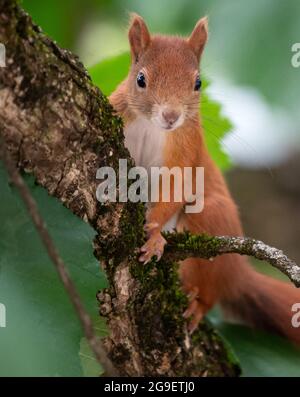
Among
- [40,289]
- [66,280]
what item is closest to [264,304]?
[40,289]

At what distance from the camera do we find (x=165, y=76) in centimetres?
188

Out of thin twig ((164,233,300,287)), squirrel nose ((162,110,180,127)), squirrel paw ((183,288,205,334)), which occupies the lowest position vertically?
thin twig ((164,233,300,287))

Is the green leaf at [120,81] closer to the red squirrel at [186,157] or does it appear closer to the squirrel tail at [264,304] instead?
the red squirrel at [186,157]

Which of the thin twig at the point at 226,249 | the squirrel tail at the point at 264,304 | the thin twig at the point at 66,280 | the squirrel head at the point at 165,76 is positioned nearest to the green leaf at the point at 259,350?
the squirrel tail at the point at 264,304

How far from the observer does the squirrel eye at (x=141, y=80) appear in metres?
1.90

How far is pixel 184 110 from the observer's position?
6.02ft

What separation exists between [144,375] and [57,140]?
2.01ft

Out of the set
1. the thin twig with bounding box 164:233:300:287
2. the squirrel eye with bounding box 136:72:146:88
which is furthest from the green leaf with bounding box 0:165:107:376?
the squirrel eye with bounding box 136:72:146:88

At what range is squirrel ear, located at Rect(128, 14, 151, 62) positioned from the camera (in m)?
1.98

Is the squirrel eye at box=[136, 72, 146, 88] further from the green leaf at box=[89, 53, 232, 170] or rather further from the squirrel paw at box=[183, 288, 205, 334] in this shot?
the squirrel paw at box=[183, 288, 205, 334]

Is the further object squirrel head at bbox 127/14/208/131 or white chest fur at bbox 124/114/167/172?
white chest fur at bbox 124/114/167/172

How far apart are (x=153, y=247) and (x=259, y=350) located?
0.63 m
